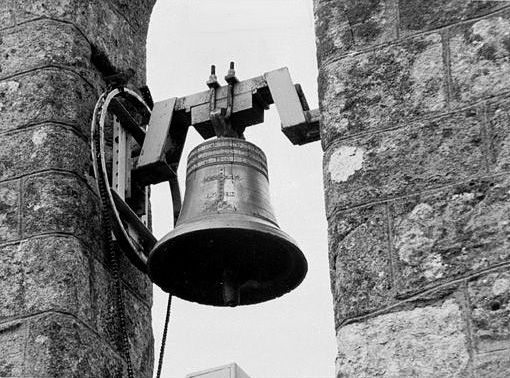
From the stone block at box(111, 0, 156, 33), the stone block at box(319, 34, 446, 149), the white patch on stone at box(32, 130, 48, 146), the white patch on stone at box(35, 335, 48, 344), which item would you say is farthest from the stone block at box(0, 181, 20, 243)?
the stone block at box(319, 34, 446, 149)

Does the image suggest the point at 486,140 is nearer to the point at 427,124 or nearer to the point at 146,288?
the point at 427,124

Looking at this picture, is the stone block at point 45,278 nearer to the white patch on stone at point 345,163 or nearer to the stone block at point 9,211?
the stone block at point 9,211

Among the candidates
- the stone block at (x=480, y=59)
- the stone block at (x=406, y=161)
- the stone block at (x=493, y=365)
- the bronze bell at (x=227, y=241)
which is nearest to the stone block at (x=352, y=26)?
the stone block at (x=480, y=59)

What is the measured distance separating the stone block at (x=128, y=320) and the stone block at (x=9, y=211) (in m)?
0.29

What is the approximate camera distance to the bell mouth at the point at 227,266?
162 inches

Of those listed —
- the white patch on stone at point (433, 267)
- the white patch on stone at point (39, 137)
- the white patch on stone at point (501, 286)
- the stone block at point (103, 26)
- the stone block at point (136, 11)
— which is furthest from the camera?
the stone block at point (136, 11)

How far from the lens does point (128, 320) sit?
14.4ft

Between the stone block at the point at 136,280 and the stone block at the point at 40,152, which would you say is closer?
the stone block at the point at 40,152

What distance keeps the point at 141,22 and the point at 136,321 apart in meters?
1.26

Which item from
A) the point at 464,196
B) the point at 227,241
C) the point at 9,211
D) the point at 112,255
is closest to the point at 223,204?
the point at 227,241

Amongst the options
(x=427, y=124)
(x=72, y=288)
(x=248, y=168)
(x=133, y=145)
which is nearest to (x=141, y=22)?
(x=133, y=145)

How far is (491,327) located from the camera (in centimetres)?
293

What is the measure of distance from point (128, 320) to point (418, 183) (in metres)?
1.50

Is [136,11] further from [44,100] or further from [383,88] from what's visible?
[383,88]
